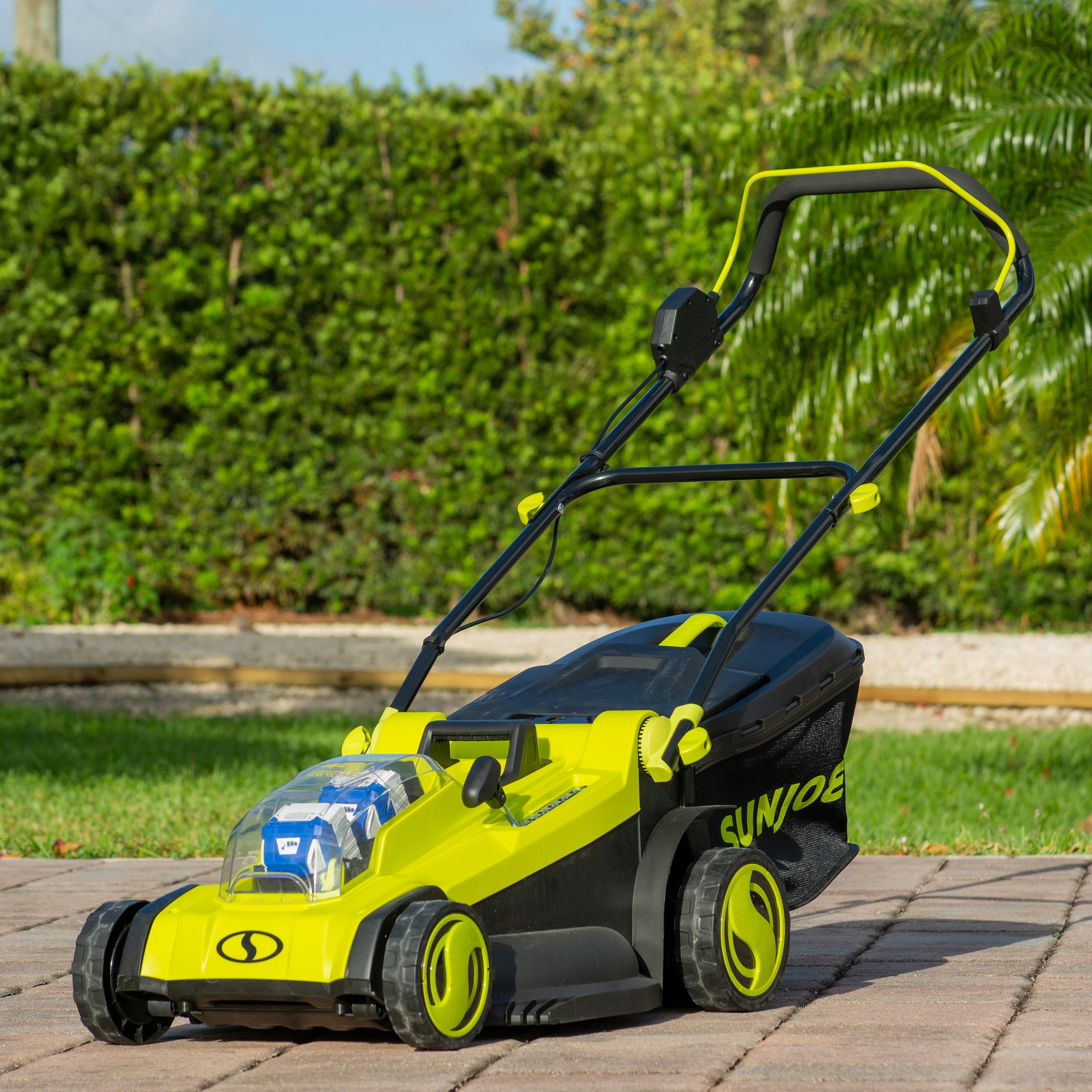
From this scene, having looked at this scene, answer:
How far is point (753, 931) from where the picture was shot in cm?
323

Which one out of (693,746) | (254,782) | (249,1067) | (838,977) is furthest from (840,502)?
(254,782)

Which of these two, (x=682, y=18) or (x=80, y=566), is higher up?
(x=682, y=18)

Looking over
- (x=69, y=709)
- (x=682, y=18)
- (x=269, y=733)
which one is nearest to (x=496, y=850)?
(x=269, y=733)

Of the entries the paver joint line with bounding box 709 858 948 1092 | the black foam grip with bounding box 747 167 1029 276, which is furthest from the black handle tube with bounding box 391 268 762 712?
the paver joint line with bounding box 709 858 948 1092

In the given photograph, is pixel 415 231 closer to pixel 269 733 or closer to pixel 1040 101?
pixel 269 733

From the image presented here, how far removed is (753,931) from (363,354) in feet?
28.8

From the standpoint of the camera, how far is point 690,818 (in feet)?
10.6

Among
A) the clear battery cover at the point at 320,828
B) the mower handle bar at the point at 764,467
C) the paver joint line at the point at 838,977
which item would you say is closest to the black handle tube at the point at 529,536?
the mower handle bar at the point at 764,467

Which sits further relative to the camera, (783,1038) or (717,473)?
(717,473)

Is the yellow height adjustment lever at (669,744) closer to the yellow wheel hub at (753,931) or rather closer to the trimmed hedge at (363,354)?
the yellow wheel hub at (753,931)

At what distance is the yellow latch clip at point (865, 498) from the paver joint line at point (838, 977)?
1068 millimetres

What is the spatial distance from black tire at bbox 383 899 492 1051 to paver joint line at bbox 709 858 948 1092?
479 millimetres

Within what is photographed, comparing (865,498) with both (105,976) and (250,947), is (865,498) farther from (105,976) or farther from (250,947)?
(105,976)

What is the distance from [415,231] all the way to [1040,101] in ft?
20.3
